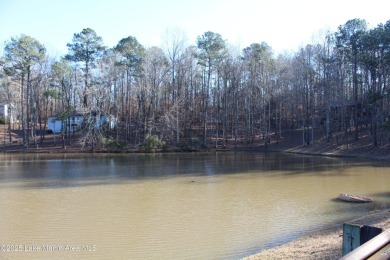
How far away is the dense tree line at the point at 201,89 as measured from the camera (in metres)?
45.8

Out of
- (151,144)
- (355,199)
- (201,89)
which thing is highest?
(201,89)

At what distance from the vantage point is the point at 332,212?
12961 millimetres

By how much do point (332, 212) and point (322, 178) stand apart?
877 centimetres

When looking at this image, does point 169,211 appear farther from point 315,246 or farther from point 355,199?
point 355,199

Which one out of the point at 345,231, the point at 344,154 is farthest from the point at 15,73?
the point at 345,231

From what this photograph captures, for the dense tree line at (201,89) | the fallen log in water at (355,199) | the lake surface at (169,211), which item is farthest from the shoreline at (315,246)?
the dense tree line at (201,89)

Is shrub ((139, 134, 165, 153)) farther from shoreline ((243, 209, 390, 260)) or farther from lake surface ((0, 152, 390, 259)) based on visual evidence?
shoreline ((243, 209, 390, 260))

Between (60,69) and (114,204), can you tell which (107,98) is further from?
(114,204)

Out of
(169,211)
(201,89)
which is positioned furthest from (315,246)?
(201,89)

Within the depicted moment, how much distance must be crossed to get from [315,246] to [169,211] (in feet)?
19.9

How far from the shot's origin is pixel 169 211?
13.3 metres

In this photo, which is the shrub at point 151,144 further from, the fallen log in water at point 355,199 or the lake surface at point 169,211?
the fallen log in water at point 355,199

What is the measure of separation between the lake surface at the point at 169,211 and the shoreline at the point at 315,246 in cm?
54

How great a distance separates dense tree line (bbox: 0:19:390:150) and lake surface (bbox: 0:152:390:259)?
79.4 feet
